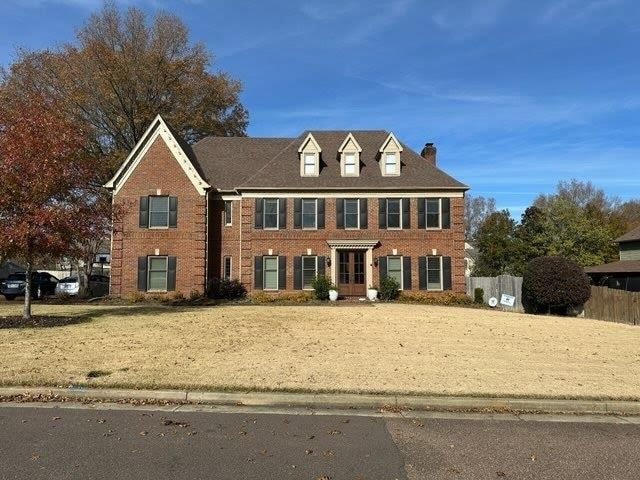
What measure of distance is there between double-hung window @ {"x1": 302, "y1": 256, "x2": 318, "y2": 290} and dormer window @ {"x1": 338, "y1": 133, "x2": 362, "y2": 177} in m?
5.02

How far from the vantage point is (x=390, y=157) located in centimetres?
2944

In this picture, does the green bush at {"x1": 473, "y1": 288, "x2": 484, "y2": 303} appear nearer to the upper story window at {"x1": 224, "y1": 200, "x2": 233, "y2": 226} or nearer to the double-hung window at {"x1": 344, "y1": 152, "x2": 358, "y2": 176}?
the double-hung window at {"x1": 344, "y1": 152, "x2": 358, "y2": 176}

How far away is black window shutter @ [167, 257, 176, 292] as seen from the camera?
27250 mm

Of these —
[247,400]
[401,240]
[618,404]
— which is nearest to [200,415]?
[247,400]

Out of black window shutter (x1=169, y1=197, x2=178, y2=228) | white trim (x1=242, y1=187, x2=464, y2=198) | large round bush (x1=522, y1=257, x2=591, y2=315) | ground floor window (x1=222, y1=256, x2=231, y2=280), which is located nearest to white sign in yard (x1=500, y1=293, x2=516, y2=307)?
large round bush (x1=522, y1=257, x2=591, y2=315)

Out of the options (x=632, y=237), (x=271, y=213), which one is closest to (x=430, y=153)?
(x=271, y=213)

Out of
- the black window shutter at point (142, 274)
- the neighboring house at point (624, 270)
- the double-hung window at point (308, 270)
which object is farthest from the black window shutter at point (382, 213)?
the neighboring house at point (624, 270)

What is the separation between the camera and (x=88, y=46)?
33.5m

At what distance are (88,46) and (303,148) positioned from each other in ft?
51.8

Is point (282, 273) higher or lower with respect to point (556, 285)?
higher

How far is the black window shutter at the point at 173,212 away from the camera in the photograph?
90.4ft

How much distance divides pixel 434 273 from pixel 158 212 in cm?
1477

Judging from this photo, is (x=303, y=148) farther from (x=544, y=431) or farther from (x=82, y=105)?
(x=544, y=431)

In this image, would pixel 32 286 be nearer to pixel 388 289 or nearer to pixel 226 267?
pixel 226 267
